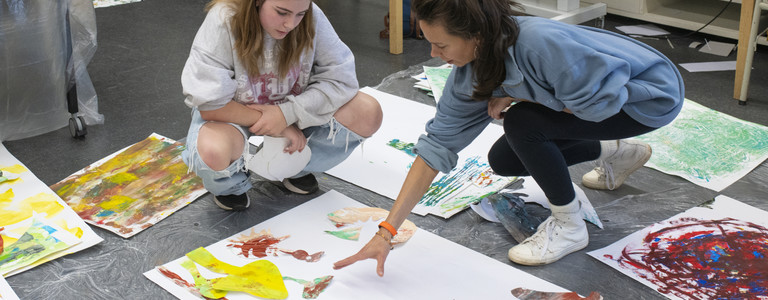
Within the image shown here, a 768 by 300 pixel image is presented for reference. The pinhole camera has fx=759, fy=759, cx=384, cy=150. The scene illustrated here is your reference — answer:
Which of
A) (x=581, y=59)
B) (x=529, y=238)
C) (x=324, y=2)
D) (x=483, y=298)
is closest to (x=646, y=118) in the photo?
(x=581, y=59)

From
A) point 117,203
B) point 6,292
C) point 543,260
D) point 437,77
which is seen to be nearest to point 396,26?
point 437,77

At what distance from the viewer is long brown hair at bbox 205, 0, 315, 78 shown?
1.55m

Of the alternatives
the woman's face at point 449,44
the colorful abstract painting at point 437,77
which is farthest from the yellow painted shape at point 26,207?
the colorful abstract painting at point 437,77

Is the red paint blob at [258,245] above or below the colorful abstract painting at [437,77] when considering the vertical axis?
above

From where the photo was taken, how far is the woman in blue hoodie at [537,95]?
4.13 ft

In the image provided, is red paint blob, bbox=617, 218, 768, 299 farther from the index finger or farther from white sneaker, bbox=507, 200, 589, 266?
the index finger

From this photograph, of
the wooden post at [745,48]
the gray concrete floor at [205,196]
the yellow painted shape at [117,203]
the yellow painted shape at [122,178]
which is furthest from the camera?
the wooden post at [745,48]

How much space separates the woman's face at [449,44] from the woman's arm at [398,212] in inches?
8.7

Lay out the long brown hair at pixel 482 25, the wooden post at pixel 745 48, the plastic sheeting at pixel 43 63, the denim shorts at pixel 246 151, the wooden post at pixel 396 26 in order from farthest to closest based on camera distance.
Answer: the wooden post at pixel 396 26, the wooden post at pixel 745 48, the plastic sheeting at pixel 43 63, the denim shorts at pixel 246 151, the long brown hair at pixel 482 25

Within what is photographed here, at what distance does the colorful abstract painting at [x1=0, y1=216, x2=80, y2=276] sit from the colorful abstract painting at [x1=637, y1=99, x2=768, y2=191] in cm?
141

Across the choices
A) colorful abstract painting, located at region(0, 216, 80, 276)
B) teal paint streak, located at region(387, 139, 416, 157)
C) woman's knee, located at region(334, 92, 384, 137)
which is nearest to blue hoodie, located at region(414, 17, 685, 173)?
woman's knee, located at region(334, 92, 384, 137)

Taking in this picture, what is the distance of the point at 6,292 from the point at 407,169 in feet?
3.09

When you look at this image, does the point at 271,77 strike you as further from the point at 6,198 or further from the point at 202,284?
the point at 6,198

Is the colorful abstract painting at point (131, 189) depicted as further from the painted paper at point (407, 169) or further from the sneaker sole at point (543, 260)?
the sneaker sole at point (543, 260)
